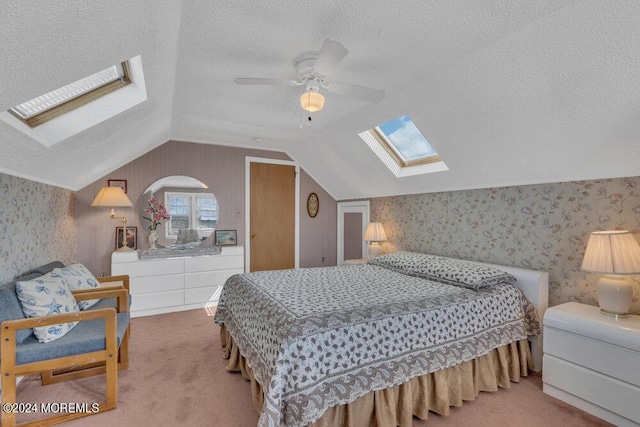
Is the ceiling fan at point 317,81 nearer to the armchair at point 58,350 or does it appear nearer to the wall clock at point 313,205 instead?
the armchair at point 58,350

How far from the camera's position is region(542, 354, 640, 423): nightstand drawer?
178 centimetres

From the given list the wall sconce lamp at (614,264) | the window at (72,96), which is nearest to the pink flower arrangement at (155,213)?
the window at (72,96)

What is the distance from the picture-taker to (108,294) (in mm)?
2484

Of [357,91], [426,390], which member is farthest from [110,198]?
[426,390]

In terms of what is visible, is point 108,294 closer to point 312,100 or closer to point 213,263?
point 213,263

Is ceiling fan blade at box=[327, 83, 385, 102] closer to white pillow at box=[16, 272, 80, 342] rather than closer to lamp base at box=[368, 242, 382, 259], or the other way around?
white pillow at box=[16, 272, 80, 342]

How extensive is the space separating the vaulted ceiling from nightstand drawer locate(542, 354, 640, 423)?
55.1 inches

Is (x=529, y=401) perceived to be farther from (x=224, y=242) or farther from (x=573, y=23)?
(x=224, y=242)

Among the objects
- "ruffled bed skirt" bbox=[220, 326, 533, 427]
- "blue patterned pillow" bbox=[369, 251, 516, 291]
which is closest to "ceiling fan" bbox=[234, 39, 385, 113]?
"blue patterned pillow" bbox=[369, 251, 516, 291]

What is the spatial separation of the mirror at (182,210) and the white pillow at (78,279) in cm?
135

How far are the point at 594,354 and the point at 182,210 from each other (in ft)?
14.6

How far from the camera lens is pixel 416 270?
9.71 feet

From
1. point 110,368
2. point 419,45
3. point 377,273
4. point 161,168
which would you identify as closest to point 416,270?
point 377,273

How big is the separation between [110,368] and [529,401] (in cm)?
285
